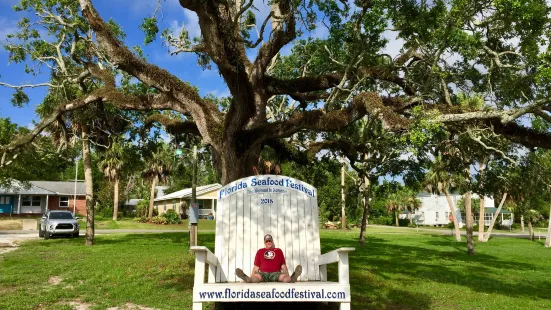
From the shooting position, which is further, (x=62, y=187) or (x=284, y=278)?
(x=62, y=187)

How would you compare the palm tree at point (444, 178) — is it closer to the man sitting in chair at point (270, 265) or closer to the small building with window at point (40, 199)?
the man sitting in chair at point (270, 265)

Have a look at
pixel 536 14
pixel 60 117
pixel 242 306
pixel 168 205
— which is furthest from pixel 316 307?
pixel 168 205

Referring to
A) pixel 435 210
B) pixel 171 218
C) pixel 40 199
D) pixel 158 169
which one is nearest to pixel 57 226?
pixel 171 218

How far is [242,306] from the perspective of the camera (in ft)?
22.7

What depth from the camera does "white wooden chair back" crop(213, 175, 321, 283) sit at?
6.98 metres

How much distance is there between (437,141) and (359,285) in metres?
5.50

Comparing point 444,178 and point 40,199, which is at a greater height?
point 444,178

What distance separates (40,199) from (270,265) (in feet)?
172

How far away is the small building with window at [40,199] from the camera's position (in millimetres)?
49031

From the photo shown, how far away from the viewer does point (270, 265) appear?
6547 mm

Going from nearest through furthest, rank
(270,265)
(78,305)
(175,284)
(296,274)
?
(296,274) < (270,265) < (78,305) < (175,284)

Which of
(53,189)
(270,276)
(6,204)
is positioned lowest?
(270,276)

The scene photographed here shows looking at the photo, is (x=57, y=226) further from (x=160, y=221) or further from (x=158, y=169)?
(x=158, y=169)

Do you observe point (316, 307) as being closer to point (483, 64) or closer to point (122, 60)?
point (122, 60)
